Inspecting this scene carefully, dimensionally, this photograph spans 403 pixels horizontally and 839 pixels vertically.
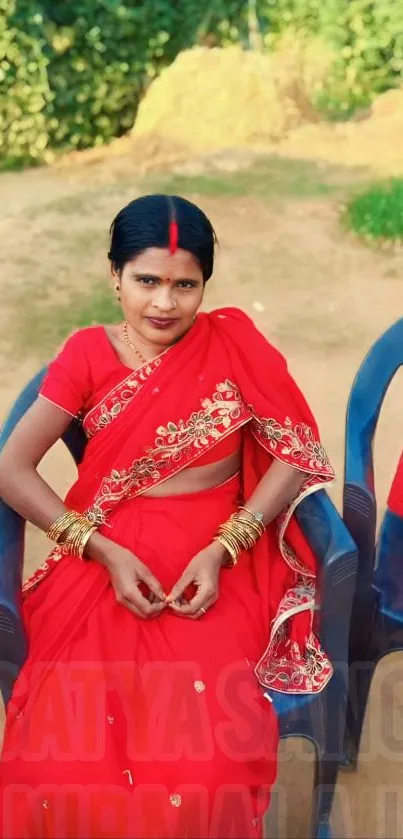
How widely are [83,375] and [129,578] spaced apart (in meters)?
0.45

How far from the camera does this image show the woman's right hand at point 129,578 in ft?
5.85

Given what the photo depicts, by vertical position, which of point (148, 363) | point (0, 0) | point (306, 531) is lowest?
point (306, 531)

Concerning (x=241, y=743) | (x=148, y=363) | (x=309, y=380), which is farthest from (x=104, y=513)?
(x=309, y=380)

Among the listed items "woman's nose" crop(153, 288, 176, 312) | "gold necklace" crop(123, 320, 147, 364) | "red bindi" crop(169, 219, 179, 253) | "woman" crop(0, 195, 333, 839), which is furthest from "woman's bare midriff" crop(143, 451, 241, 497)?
"red bindi" crop(169, 219, 179, 253)

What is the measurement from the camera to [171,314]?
1886 mm

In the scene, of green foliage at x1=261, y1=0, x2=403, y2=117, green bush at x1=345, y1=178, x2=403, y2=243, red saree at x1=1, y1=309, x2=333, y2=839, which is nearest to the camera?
red saree at x1=1, y1=309, x2=333, y2=839

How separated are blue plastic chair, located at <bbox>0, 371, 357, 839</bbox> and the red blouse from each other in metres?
0.20

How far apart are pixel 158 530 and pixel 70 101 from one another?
6.36m

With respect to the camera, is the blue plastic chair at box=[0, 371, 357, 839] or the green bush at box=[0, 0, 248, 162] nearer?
the blue plastic chair at box=[0, 371, 357, 839]

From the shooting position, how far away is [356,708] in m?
2.30

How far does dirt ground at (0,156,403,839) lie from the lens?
2.46 meters

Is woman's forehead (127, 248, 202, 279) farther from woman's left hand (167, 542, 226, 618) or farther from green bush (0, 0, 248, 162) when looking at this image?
green bush (0, 0, 248, 162)

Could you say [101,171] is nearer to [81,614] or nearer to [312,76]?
[312,76]

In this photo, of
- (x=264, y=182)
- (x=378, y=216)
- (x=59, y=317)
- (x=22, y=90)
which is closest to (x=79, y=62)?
(x=22, y=90)
